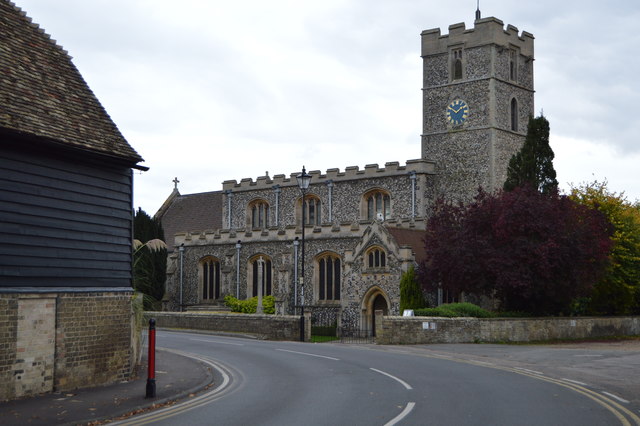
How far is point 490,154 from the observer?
152 feet

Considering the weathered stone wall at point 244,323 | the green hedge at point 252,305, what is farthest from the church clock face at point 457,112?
the weathered stone wall at point 244,323

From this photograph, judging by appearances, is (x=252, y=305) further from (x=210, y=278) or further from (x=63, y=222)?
(x=63, y=222)

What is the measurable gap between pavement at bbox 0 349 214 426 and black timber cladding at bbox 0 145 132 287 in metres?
2.03

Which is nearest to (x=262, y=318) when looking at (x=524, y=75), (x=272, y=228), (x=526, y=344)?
(x=526, y=344)

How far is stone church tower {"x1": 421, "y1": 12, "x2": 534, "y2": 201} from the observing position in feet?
154

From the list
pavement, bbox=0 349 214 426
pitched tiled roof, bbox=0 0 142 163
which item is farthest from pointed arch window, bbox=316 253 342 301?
pitched tiled roof, bbox=0 0 142 163

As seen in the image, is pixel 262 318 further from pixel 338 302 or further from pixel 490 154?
pixel 490 154

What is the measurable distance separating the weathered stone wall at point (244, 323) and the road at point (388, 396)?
32.4ft

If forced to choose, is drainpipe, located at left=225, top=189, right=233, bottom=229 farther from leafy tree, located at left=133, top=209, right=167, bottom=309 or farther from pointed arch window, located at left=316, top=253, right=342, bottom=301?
pointed arch window, located at left=316, top=253, right=342, bottom=301

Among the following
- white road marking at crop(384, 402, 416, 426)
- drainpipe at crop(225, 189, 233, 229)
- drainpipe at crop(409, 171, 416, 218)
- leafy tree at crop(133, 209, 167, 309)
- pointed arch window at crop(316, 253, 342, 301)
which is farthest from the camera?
drainpipe at crop(225, 189, 233, 229)

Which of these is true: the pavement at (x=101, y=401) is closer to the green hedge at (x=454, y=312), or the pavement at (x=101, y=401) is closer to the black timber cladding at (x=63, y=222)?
the black timber cladding at (x=63, y=222)

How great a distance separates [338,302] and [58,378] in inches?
1149

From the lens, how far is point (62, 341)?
14094mm

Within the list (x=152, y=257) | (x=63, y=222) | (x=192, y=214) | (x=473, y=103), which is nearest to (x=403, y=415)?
(x=63, y=222)
